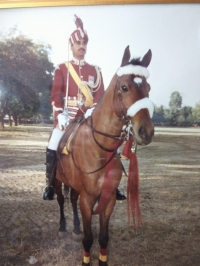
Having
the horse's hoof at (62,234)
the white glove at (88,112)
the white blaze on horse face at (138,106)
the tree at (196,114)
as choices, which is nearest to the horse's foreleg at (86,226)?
the horse's hoof at (62,234)

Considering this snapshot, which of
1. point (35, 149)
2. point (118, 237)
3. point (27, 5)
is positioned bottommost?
point (118, 237)

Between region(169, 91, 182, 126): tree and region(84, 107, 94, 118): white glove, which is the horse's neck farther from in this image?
region(169, 91, 182, 126): tree

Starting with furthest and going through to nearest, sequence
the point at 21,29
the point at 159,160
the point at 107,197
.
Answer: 1. the point at 21,29
2. the point at 159,160
3. the point at 107,197

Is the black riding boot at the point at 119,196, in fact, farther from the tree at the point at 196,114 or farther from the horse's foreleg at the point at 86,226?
the tree at the point at 196,114

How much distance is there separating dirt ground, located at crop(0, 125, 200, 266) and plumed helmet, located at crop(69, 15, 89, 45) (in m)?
0.70

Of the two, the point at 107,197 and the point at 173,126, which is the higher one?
the point at 173,126

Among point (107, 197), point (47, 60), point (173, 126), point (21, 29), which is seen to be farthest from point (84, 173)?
point (21, 29)

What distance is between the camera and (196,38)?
6.33 feet

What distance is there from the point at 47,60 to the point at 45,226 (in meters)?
1.28

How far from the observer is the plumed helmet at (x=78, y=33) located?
195 centimetres

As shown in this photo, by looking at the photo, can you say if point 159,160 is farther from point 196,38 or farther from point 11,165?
point 11,165

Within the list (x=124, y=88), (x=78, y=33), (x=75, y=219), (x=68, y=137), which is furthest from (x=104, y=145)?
(x=78, y=33)

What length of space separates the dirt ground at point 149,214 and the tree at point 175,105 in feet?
0.32

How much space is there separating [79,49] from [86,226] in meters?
1.30
